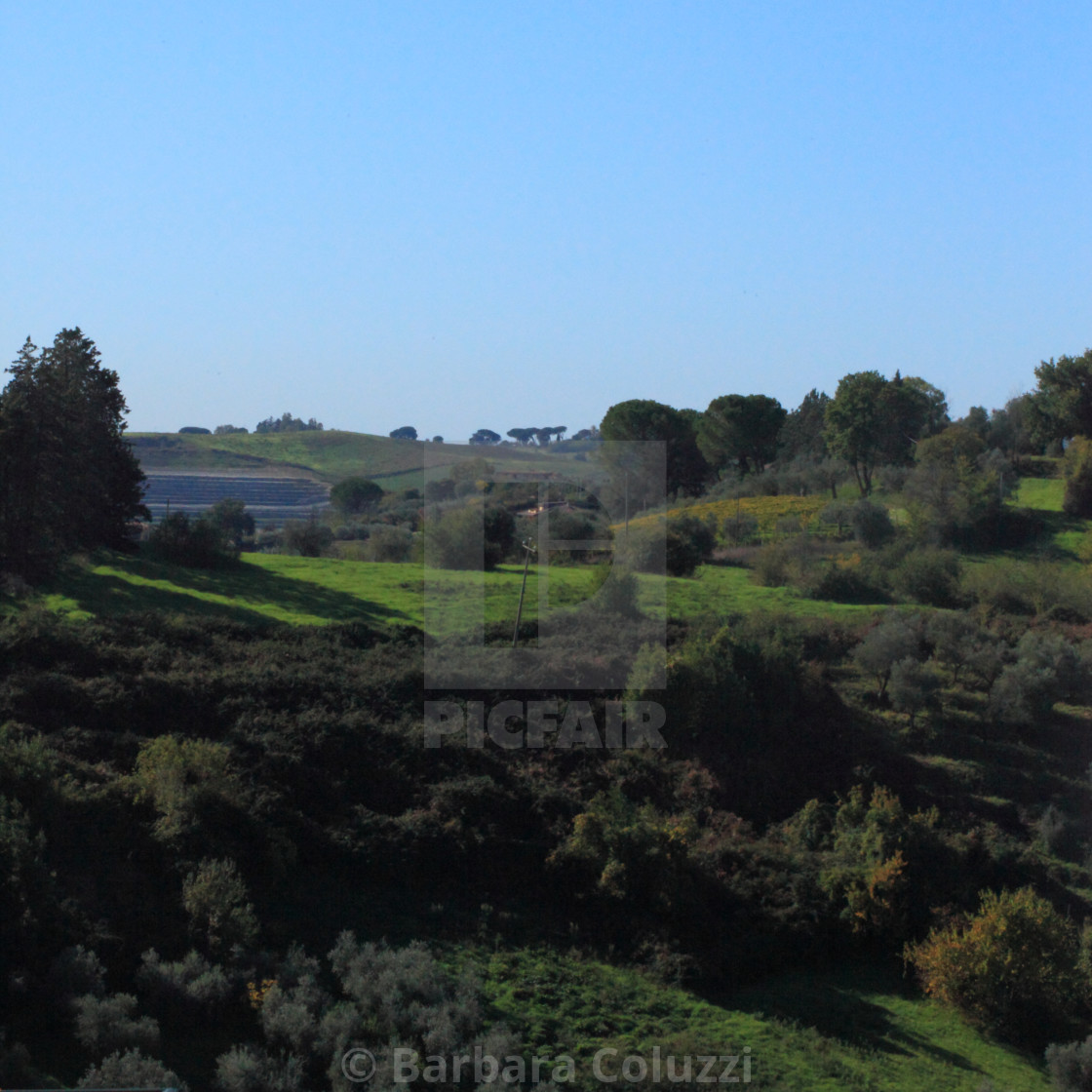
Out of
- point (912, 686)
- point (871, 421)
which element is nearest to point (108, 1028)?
point (912, 686)

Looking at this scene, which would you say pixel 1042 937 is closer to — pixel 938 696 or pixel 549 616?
pixel 938 696

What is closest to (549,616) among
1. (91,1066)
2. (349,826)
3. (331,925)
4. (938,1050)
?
(349,826)

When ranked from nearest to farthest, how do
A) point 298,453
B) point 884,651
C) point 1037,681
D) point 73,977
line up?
point 73,977 < point 1037,681 < point 884,651 < point 298,453

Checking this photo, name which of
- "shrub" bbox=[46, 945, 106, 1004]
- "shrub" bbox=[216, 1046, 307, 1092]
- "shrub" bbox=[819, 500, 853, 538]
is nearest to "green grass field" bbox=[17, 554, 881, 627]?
"shrub" bbox=[819, 500, 853, 538]

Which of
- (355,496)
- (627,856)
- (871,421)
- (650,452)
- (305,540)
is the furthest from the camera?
(355,496)

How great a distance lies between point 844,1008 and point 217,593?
16645 millimetres

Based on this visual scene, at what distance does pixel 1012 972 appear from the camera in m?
11.3

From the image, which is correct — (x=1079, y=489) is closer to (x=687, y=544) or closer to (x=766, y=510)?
(x=766, y=510)

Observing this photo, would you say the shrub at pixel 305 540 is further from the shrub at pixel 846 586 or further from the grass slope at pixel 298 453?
the grass slope at pixel 298 453

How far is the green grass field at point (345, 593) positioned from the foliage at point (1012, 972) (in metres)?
11.3

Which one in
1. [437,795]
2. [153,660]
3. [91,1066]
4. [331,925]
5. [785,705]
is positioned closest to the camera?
[91,1066]

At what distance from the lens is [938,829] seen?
51.5ft

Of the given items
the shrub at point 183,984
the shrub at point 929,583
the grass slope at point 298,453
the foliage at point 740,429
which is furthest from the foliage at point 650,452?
the shrub at point 183,984

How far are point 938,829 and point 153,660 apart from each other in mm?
12821
